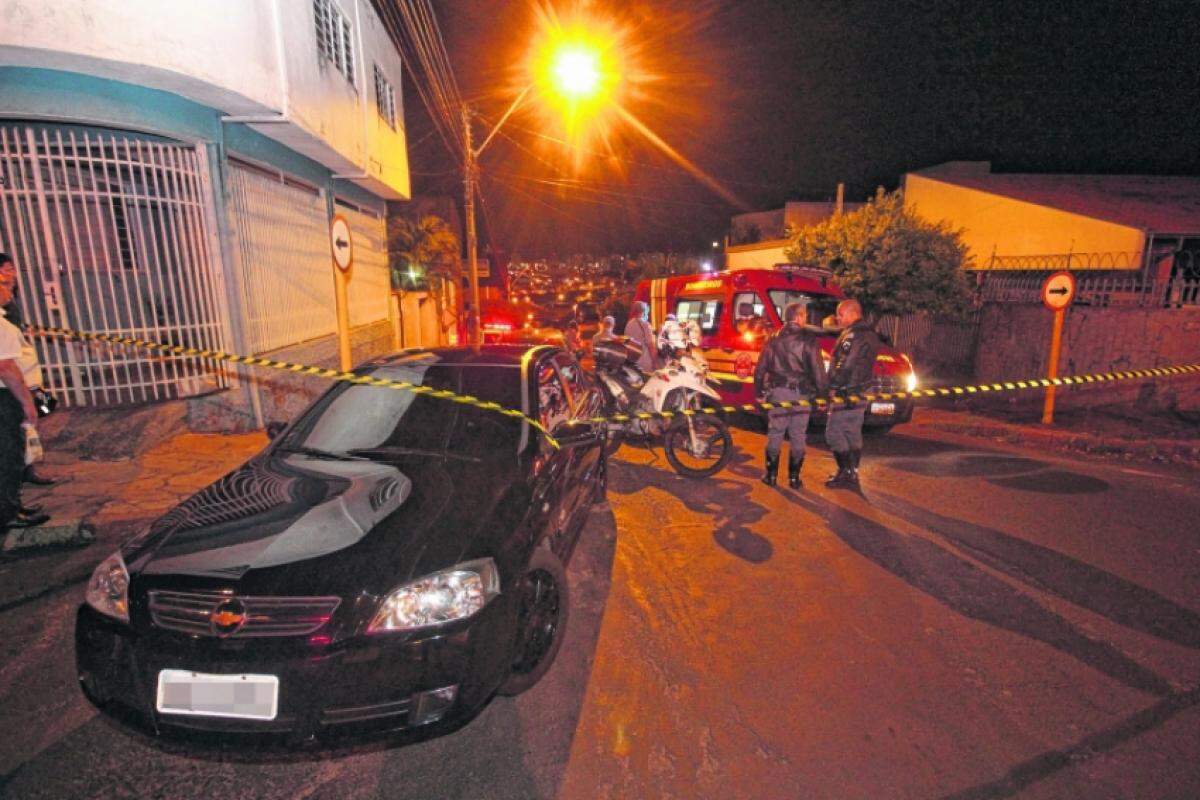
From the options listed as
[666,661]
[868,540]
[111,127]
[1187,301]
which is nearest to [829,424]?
[868,540]

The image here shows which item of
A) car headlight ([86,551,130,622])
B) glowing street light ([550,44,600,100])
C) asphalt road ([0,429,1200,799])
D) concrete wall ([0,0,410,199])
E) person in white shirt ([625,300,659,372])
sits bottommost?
asphalt road ([0,429,1200,799])

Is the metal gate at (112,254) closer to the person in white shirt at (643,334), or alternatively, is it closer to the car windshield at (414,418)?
the car windshield at (414,418)

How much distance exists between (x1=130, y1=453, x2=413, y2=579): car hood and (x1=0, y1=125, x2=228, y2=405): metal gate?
4541 mm

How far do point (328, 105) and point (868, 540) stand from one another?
9869mm

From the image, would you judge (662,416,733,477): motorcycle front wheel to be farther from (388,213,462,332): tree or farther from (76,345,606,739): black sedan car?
(388,213,462,332): tree

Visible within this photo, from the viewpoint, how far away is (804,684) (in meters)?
3.05

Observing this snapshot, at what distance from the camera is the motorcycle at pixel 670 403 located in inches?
258

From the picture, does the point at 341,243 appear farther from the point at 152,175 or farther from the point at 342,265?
the point at 152,175

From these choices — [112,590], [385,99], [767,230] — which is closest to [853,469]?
[112,590]

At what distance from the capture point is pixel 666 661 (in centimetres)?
325

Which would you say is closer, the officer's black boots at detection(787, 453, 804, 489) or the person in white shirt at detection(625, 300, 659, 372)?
the officer's black boots at detection(787, 453, 804, 489)

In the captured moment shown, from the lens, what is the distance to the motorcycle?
6.56 metres

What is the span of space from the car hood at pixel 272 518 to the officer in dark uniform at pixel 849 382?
14.4 feet

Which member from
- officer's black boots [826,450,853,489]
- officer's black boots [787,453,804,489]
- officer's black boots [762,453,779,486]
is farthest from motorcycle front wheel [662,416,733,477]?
officer's black boots [826,450,853,489]
